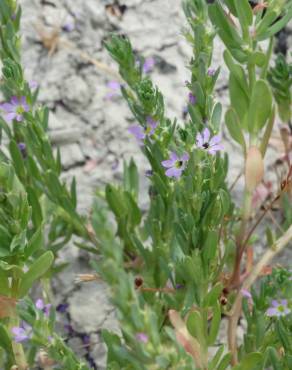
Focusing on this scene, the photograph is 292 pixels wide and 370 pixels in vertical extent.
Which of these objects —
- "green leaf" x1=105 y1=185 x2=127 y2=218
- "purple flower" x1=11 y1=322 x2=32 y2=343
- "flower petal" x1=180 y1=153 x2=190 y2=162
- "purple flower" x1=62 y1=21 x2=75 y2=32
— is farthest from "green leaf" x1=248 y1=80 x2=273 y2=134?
"purple flower" x1=62 y1=21 x2=75 y2=32

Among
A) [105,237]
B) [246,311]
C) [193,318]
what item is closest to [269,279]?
[246,311]

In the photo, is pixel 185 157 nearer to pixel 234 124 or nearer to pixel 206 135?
pixel 206 135

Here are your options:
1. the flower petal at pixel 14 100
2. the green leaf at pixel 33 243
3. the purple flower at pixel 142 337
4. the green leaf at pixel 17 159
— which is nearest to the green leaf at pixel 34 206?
the green leaf at pixel 17 159

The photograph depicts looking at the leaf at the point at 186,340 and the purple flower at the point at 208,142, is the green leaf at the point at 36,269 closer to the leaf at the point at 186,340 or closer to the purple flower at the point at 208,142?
the leaf at the point at 186,340

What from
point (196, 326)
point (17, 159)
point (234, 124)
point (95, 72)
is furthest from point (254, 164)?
point (95, 72)

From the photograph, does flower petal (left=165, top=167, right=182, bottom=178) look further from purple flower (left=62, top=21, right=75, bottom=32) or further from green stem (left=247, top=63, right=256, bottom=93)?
purple flower (left=62, top=21, right=75, bottom=32)

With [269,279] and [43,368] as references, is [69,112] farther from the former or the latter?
[269,279]

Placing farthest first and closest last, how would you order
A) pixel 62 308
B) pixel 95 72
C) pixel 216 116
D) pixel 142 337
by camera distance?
1. pixel 95 72
2. pixel 62 308
3. pixel 216 116
4. pixel 142 337
